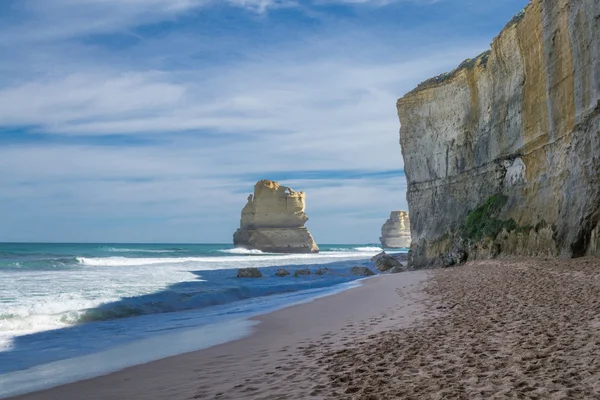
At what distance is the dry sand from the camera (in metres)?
4.53

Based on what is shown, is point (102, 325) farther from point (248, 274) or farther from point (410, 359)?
Answer: point (248, 274)

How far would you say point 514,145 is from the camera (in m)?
22.8

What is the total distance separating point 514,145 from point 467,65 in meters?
6.98

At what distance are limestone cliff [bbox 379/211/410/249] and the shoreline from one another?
389 ft

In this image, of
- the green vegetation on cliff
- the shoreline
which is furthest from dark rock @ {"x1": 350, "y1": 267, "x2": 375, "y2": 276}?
the shoreline

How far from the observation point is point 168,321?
12.2 m

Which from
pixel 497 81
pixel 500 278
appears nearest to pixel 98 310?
pixel 500 278

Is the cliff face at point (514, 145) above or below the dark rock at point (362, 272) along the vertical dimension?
above

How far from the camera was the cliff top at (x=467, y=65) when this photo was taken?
22750 millimetres

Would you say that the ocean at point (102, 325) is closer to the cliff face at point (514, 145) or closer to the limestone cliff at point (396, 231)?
the cliff face at point (514, 145)

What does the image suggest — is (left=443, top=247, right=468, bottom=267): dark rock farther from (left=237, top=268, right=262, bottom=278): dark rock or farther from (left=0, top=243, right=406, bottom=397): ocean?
(left=0, top=243, right=406, bottom=397): ocean

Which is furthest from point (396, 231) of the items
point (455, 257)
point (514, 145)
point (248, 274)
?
point (514, 145)

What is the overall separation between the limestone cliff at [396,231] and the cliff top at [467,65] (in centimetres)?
9887

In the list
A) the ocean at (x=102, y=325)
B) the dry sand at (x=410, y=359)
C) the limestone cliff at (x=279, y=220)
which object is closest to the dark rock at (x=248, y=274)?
the ocean at (x=102, y=325)
